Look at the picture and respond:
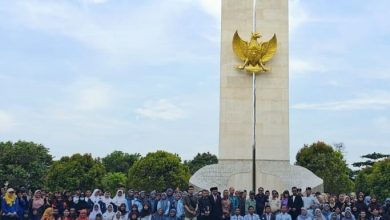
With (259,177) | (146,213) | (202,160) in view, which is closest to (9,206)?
(146,213)

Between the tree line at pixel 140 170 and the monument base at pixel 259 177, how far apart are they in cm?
1615

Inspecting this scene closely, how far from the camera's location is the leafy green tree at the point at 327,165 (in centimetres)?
3569

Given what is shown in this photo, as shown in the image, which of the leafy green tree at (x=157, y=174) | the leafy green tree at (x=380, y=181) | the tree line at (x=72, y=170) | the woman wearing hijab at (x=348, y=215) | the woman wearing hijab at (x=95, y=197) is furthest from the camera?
the tree line at (x=72, y=170)

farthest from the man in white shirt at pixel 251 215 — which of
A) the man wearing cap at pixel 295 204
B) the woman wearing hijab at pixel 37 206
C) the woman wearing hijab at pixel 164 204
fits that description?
the woman wearing hijab at pixel 37 206

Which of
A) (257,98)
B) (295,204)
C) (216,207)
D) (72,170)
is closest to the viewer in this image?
(216,207)

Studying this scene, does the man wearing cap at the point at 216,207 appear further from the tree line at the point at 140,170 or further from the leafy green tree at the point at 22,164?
the leafy green tree at the point at 22,164

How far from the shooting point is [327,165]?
36781 mm

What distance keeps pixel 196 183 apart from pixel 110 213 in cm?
531

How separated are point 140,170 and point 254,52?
19913 millimetres

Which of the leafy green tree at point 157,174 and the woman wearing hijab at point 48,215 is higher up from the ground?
the leafy green tree at point 157,174

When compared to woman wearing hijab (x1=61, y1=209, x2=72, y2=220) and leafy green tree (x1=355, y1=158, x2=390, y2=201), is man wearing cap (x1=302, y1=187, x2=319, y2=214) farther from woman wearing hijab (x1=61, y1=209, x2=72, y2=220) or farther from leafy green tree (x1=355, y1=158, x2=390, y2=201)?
leafy green tree (x1=355, y1=158, x2=390, y2=201)

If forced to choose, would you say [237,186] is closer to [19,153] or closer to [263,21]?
[263,21]

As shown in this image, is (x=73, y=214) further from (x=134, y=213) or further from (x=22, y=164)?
(x=22, y=164)

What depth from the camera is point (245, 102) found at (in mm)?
20656
